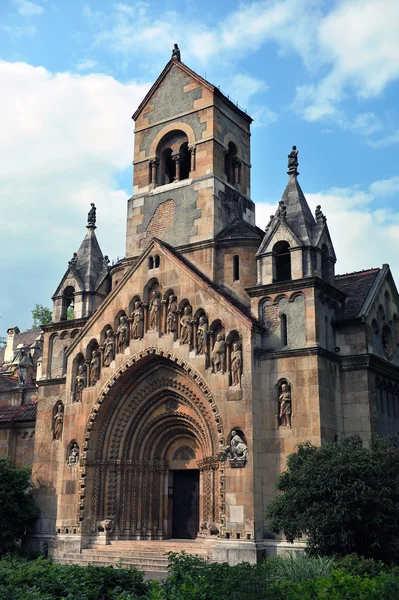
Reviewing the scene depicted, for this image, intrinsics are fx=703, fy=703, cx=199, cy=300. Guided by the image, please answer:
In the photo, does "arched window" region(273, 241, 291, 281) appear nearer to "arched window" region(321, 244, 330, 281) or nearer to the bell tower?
"arched window" region(321, 244, 330, 281)

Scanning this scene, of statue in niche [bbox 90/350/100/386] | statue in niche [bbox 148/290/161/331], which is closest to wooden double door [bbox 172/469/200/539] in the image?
statue in niche [bbox 90/350/100/386]

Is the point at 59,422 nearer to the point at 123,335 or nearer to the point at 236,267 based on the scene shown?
the point at 123,335

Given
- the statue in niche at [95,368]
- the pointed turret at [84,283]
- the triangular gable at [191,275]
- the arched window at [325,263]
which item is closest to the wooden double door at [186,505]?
the statue in niche at [95,368]

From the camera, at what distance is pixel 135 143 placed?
34.1 metres

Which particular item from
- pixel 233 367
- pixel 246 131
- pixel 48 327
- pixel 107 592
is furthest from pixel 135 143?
pixel 107 592

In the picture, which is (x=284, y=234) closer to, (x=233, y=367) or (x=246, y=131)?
(x=233, y=367)

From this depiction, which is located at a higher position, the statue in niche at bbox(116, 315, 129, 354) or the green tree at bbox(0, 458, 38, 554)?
the statue in niche at bbox(116, 315, 129, 354)

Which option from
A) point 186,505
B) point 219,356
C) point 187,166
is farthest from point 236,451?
point 187,166

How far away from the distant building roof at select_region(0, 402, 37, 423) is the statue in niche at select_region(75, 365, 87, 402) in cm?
436

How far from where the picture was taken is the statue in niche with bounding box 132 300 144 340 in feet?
92.1

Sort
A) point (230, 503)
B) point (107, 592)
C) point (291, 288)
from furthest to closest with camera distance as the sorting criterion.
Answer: point (291, 288) → point (230, 503) → point (107, 592)

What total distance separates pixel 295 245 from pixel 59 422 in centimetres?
1286

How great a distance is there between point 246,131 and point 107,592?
2478 cm

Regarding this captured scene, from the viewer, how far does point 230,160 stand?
3322 centimetres
